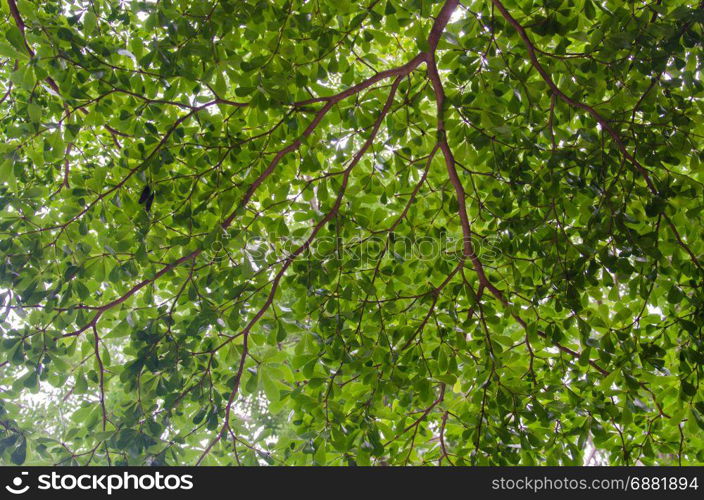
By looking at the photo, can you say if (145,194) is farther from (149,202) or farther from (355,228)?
(355,228)

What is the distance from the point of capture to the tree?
2102mm

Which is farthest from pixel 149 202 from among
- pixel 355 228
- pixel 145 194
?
pixel 355 228

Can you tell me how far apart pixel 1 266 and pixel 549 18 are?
2246 mm

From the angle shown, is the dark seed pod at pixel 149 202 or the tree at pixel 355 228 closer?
the tree at pixel 355 228

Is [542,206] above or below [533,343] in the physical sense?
above

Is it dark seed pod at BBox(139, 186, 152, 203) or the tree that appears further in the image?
dark seed pod at BBox(139, 186, 152, 203)

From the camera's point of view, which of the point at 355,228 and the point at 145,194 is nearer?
the point at 145,194

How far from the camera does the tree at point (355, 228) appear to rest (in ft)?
6.89

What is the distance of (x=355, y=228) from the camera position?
2477 millimetres

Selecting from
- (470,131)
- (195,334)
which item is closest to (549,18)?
(470,131)

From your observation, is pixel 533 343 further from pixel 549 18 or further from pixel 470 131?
pixel 549 18

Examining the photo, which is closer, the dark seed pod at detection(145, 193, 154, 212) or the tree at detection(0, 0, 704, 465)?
the tree at detection(0, 0, 704, 465)

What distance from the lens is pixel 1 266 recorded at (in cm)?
225
